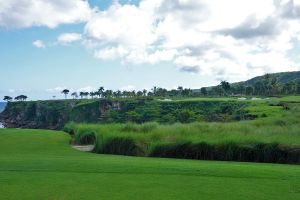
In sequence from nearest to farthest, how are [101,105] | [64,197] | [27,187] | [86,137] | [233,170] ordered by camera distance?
[64,197] < [27,187] < [233,170] < [86,137] < [101,105]

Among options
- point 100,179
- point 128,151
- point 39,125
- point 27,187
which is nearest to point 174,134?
point 128,151

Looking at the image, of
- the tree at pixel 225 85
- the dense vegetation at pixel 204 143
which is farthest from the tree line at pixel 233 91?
the dense vegetation at pixel 204 143

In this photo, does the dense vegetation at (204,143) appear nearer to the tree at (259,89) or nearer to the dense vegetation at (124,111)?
the dense vegetation at (124,111)

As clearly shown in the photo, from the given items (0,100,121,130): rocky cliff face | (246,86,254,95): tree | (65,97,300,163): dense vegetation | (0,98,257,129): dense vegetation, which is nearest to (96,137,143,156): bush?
(65,97,300,163): dense vegetation

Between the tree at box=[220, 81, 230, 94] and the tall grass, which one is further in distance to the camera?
the tree at box=[220, 81, 230, 94]

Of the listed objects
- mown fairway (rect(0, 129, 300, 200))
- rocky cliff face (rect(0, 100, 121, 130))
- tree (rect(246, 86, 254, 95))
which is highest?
tree (rect(246, 86, 254, 95))

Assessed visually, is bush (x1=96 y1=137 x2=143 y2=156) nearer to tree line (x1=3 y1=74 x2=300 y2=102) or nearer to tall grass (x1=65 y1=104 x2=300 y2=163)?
tall grass (x1=65 y1=104 x2=300 y2=163)

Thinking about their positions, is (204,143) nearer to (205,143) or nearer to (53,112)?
(205,143)

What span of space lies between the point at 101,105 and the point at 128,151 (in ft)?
331

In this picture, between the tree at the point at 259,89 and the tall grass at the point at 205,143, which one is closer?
the tall grass at the point at 205,143

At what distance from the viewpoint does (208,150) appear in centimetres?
1544

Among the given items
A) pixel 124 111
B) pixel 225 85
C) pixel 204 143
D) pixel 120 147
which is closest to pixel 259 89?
pixel 225 85

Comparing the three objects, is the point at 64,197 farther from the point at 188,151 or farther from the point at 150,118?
the point at 150,118

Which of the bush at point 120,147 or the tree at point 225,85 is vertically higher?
the tree at point 225,85
